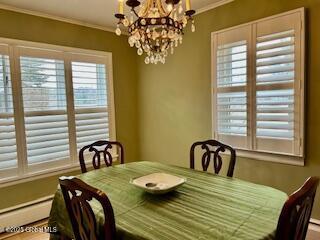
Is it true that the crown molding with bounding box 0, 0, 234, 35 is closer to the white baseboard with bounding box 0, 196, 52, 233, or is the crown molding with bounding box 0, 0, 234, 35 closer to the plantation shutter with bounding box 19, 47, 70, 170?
the plantation shutter with bounding box 19, 47, 70, 170

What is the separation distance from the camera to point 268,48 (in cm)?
230

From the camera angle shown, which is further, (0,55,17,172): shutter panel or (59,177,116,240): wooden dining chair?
(0,55,17,172): shutter panel

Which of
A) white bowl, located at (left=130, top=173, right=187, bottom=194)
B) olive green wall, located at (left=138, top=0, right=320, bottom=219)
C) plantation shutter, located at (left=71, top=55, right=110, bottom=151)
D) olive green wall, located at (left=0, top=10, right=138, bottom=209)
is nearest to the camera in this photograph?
white bowl, located at (left=130, top=173, right=187, bottom=194)

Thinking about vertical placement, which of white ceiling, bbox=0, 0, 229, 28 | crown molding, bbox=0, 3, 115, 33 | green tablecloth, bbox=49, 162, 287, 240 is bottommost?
green tablecloth, bbox=49, 162, 287, 240

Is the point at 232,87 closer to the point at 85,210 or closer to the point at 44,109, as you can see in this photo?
the point at 85,210

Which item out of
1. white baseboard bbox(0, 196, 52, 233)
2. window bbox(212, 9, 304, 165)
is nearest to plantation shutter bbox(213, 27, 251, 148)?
window bbox(212, 9, 304, 165)

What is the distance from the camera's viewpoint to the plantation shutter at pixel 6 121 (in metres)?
2.53

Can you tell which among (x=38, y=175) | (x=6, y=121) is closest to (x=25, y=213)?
(x=38, y=175)

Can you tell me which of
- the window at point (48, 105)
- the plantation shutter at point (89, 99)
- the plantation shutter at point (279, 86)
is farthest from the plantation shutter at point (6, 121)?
the plantation shutter at point (279, 86)

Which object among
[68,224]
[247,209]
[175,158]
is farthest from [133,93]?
[247,209]

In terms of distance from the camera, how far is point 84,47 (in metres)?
3.22

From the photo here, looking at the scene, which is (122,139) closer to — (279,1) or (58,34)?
(58,34)

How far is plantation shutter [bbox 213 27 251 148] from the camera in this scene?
2514 millimetres

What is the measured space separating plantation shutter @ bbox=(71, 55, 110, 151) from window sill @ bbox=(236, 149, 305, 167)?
1.97m
